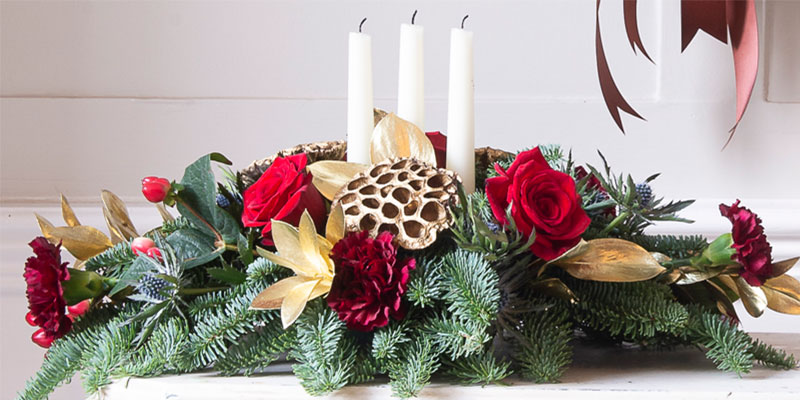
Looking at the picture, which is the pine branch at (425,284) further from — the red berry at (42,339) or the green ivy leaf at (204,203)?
the red berry at (42,339)

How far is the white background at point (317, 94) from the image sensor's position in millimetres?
977

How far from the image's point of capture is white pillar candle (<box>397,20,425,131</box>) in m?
0.48

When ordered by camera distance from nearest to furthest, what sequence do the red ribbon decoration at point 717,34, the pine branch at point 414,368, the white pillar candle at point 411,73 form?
the pine branch at point 414,368
the white pillar candle at point 411,73
the red ribbon decoration at point 717,34

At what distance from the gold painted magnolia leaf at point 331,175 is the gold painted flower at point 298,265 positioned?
6 centimetres

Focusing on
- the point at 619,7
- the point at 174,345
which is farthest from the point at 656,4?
→ the point at 174,345

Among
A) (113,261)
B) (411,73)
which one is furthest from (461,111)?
(113,261)

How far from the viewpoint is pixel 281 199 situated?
448mm

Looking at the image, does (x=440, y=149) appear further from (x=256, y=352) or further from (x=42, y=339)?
(x=42, y=339)

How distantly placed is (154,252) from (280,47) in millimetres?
595

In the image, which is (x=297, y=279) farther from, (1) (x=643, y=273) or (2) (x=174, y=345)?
(1) (x=643, y=273)

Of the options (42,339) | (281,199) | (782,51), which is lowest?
(42,339)

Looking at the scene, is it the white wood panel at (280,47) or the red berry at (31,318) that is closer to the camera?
the red berry at (31,318)

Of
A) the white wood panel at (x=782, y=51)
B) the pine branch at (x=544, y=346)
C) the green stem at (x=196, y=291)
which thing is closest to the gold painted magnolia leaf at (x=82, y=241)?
the green stem at (x=196, y=291)

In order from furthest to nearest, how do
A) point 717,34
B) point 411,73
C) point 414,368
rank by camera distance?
1. point 717,34
2. point 411,73
3. point 414,368
